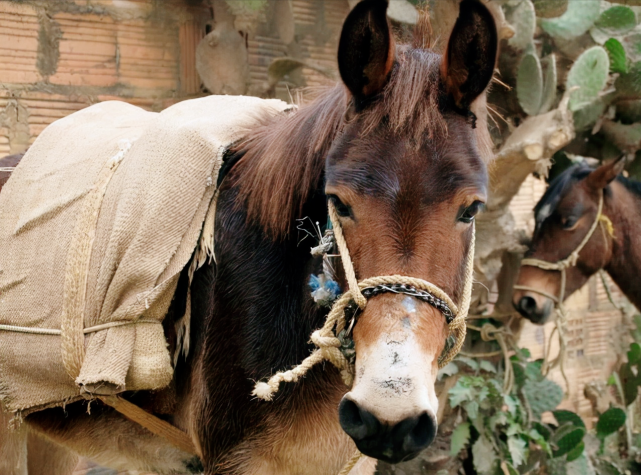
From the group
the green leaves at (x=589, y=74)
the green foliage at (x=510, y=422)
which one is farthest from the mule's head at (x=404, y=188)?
the green leaves at (x=589, y=74)

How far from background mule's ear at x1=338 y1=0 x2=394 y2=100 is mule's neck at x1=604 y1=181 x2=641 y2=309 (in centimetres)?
290

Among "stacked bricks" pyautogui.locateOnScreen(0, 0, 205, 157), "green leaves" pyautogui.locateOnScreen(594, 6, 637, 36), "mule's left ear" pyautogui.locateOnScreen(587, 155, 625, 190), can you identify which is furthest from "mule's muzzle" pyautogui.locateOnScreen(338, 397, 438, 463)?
"green leaves" pyautogui.locateOnScreen(594, 6, 637, 36)

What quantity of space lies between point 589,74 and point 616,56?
1.36ft

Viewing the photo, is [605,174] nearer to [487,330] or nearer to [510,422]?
[487,330]

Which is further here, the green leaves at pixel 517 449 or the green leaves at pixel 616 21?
the green leaves at pixel 616 21

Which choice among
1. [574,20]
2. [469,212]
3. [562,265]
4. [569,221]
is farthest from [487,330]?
[469,212]

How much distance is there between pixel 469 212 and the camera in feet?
5.04

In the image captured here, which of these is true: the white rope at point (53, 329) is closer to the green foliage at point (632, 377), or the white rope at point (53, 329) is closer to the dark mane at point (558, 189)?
the dark mane at point (558, 189)

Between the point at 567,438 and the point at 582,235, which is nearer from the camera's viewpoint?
the point at 567,438

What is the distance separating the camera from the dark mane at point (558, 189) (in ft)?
12.8

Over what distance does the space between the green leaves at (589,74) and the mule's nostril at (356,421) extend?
2.68 metres

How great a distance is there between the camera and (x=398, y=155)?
1469 millimetres

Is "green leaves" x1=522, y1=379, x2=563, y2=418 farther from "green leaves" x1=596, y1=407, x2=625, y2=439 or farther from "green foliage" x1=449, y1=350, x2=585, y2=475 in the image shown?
"green leaves" x1=596, y1=407, x2=625, y2=439

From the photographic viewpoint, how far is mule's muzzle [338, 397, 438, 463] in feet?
4.20
